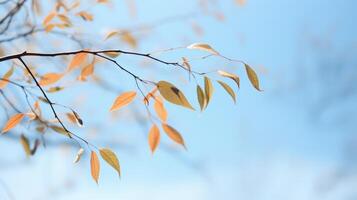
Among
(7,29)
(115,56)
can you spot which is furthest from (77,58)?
(7,29)

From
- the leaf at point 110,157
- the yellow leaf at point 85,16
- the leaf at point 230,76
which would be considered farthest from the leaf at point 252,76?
the yellow leaf at point 85,16

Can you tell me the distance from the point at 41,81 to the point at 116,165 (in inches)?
6.2

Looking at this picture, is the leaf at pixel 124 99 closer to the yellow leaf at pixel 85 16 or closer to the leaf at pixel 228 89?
the leaf at pixel 228 89

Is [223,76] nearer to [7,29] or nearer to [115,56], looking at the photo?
[115,56]

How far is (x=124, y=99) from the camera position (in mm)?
368

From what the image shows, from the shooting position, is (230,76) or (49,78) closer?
(230,76)

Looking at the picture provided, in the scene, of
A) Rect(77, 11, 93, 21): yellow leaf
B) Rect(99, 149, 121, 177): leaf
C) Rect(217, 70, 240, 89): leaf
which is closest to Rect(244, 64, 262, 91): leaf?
Rect(217, 70, 240, 89): leaf

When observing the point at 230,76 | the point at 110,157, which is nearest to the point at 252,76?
the point at 230,76

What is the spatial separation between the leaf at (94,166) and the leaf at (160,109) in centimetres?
7

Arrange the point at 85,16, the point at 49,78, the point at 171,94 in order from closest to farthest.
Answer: the point at 171,94, the point at 49,78, the point at 85,16

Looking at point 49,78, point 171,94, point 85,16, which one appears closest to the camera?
point 171,94

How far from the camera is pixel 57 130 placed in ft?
1.54

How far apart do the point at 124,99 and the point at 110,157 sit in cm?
6

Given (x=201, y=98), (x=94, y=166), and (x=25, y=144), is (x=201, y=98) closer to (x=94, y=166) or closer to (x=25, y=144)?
(x=94, y=166)
